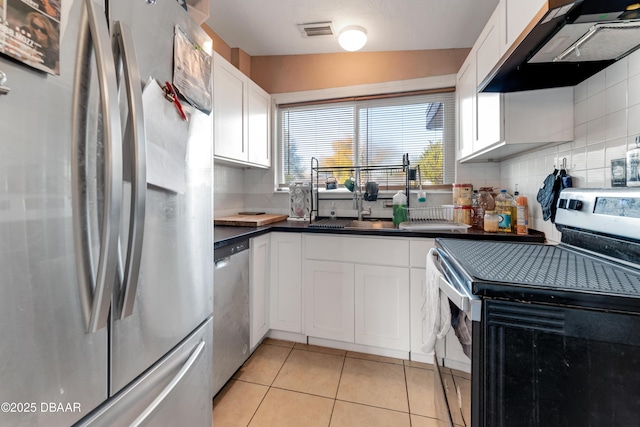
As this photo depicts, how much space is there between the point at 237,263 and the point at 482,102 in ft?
6.02

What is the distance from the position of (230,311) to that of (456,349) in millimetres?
1191

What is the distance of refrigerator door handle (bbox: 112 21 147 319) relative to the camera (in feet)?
2.13

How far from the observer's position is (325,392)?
1.61 m

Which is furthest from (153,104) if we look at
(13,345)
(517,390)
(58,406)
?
(517,390)

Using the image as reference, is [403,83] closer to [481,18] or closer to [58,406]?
[481,18]

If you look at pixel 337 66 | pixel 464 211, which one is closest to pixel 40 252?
pixel 464 211

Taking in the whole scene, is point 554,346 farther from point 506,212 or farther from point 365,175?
point 365,175

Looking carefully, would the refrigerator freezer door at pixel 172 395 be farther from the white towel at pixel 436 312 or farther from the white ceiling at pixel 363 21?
the white ceiling at pixel 363 21

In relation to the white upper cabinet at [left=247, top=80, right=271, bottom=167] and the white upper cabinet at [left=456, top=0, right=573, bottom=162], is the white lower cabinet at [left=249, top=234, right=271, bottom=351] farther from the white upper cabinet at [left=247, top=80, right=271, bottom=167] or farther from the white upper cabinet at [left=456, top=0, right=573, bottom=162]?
the white upper cabinet at [left=456, top=0, right=573, bottom=162]

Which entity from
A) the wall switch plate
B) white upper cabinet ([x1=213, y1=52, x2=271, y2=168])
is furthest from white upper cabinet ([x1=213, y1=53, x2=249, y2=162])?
the wall switch plate

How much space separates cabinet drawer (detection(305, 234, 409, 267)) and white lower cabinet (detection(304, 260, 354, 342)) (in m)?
0.06

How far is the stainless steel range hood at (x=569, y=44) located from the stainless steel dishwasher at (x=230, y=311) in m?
1.64

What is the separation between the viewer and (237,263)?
1684 mm

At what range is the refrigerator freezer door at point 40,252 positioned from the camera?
459mm
